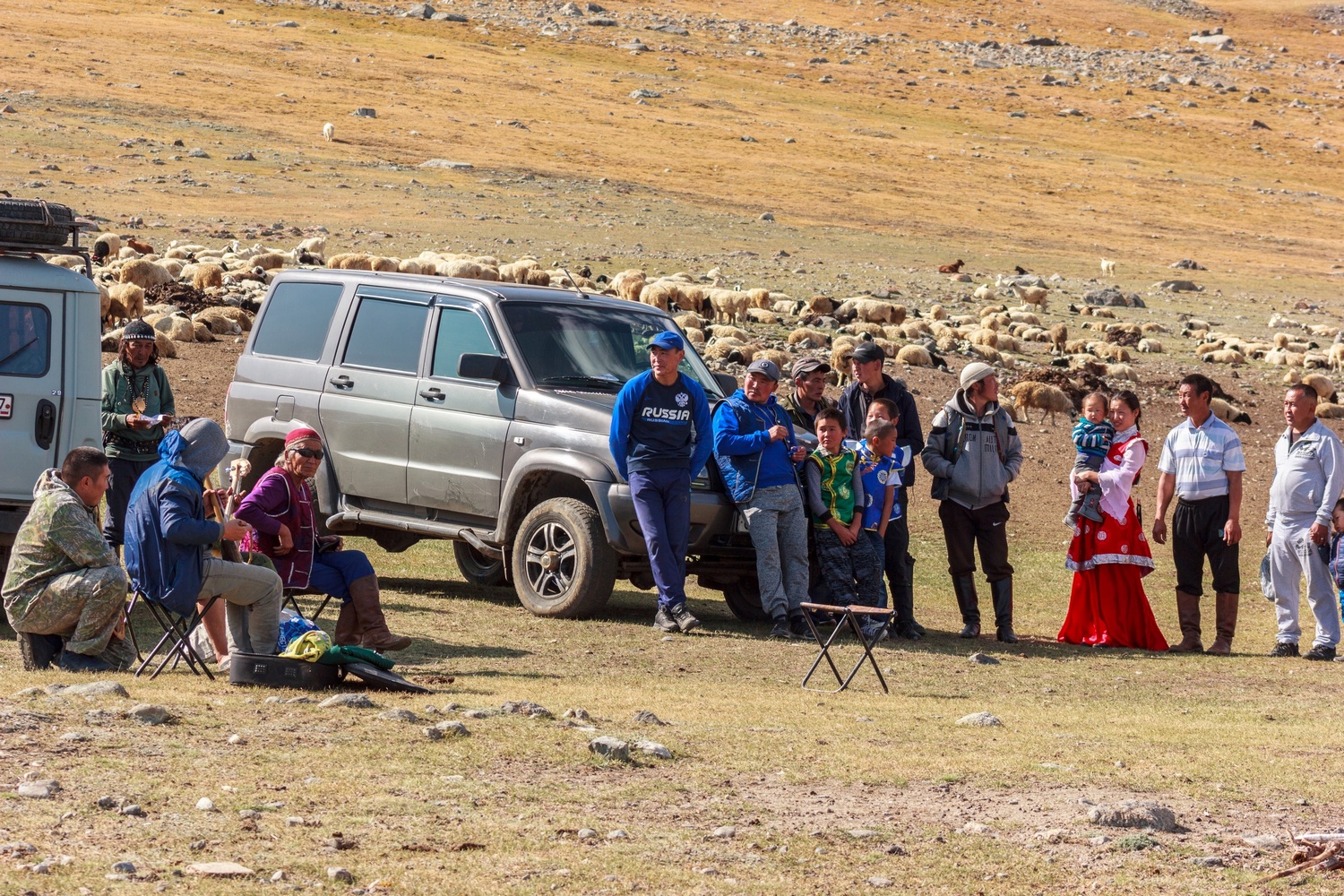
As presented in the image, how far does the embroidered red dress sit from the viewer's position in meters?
10.9

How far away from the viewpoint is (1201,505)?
35.4 feet

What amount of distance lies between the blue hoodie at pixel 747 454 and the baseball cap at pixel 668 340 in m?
0.54

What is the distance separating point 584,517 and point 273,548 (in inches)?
90.4

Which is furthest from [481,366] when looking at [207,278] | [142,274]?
[207,278]

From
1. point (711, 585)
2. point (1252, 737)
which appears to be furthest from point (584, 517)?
point (1252, 737)

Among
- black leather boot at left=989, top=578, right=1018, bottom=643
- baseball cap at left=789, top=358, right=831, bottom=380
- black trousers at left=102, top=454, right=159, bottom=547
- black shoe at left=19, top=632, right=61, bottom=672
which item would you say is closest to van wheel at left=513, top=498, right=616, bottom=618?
baseball cap at left=789, top=358, right=831, bottom=380

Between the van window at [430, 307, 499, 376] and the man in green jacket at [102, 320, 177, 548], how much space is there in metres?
1.71

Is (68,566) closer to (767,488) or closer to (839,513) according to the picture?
(767,488)

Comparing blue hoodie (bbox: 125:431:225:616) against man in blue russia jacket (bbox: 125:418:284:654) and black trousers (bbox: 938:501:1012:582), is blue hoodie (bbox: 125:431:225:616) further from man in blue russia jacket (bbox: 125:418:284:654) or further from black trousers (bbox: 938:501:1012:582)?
black trousers (bbox: 938:501:1012:582)

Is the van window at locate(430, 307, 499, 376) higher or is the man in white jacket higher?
the van window at locate(430, 307, 499, 376)

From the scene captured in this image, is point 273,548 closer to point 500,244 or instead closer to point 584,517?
point 584,517

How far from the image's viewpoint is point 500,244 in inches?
1467

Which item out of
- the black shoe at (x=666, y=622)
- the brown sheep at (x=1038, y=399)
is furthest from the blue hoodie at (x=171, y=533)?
the brown sheep at (x=1038, y=399)

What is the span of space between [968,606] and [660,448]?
2.46 metres
